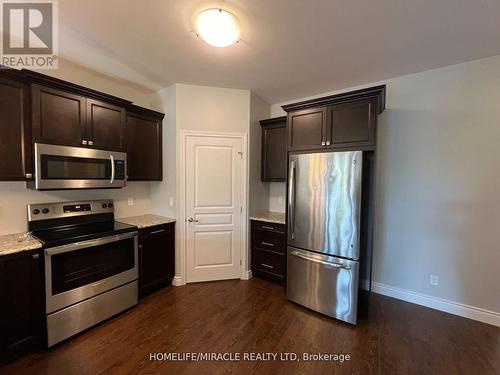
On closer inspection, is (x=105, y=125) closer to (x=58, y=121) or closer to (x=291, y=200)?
(x=58, y=121)

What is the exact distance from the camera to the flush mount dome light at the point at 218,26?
5.57ft

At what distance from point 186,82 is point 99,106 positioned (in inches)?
43.9

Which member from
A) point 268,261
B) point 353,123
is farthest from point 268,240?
point 353,123

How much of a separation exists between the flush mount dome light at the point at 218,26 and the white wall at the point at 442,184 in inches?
87.2

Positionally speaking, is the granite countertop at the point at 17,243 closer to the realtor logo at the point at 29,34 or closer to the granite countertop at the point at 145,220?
the granite countertop at the point at 145,220

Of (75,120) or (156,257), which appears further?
(156,257)

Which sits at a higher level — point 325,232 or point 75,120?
point 75,120

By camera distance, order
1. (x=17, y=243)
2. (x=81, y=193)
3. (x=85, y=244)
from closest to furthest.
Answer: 1. (x=17, y=243)
2. (x=85, y=244)
3. (x=81, y=193)

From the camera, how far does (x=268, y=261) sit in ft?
10.8

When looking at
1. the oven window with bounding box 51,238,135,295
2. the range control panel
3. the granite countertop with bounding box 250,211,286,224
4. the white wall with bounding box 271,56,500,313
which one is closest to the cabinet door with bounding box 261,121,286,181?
the granite countertop with bounding box 250,211,286,224

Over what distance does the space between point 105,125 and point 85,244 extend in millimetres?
1353

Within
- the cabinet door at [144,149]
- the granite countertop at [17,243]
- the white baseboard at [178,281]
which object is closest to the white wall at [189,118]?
the white baseboard at [178,281]

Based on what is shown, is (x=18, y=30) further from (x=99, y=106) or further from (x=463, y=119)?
(x=463, y=119)

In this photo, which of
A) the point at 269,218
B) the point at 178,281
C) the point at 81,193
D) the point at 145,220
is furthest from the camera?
the point at 269,218
